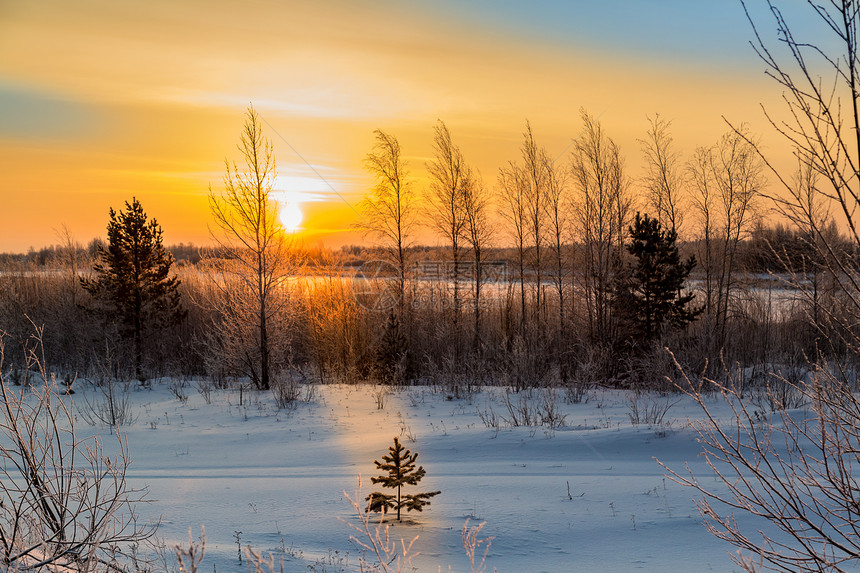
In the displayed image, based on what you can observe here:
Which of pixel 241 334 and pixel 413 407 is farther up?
pixel 241 334

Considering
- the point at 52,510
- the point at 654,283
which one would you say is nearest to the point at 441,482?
the point at 52,510

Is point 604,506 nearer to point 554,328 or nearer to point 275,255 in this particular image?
point 275,255

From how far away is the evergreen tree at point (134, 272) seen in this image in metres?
18.3

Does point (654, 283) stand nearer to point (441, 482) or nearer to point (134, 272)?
point (441, 482)

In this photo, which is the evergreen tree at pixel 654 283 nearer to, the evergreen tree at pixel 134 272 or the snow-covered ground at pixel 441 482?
the snow-covered ground at pixel 441 482

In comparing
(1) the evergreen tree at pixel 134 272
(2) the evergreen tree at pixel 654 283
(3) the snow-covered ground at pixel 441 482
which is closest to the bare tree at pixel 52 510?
(3) the snow-covered ground at pixel 441 482

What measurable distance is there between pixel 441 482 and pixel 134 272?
14490 mm

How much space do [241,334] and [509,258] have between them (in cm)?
1204

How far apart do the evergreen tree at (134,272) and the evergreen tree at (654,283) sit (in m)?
15.4

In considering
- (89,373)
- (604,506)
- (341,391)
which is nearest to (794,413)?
(604,506)

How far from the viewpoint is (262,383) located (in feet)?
53.0

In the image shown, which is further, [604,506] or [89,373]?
[89,373]

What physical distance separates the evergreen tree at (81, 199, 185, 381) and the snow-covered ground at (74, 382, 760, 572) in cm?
618

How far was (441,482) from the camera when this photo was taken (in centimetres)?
Answer: 803
